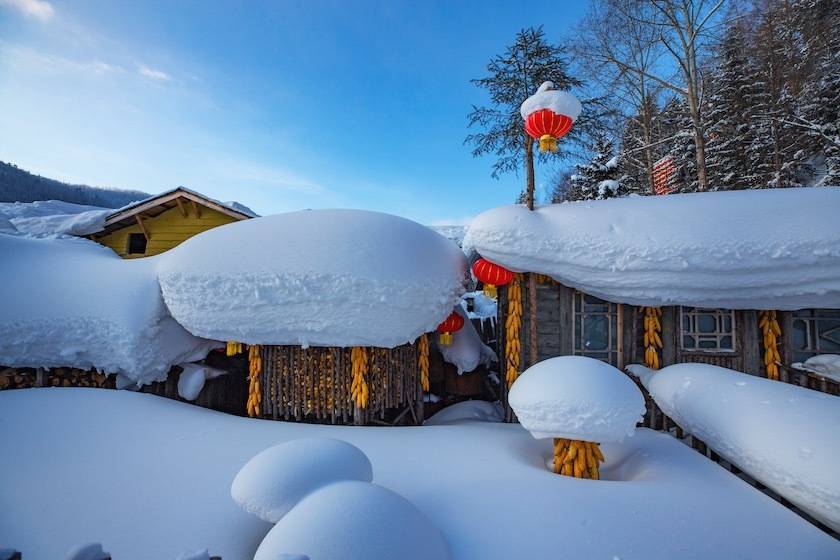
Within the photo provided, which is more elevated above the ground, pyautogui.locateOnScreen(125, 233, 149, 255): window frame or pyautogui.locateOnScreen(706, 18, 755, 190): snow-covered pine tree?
pyautogui.locateOnScreen(706, 18, 755, 190): snow-covered pine tree

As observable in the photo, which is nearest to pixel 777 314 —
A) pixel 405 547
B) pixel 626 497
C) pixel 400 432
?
pixel 626 497

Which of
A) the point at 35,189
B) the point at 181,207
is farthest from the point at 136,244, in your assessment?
the point at 35,189

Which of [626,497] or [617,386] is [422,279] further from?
[626,497]

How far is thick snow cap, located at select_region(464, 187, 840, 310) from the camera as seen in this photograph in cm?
515

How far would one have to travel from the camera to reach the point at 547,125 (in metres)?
5.77

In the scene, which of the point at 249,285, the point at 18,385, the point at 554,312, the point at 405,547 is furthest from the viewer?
the point at 554,312

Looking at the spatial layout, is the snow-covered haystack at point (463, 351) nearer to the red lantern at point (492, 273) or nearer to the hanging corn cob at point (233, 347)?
the red lantern at point (492, 273)

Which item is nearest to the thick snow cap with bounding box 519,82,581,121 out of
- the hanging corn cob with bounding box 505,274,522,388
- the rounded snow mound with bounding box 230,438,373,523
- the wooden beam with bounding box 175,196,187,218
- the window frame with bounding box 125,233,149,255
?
the hanging corn cob with bounding box 505,274,522,388

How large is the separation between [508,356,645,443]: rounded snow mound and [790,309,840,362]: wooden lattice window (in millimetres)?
4591

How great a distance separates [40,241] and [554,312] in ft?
31.8

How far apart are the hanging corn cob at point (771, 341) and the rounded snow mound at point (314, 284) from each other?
505 centimetres

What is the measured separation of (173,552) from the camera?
2.60 meters

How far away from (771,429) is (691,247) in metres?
2.68

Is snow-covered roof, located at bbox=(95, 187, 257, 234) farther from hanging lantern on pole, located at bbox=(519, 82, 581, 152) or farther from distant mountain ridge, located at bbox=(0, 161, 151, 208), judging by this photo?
distant mountain ridge, located at bbox=(0, 161, 151, 208)
